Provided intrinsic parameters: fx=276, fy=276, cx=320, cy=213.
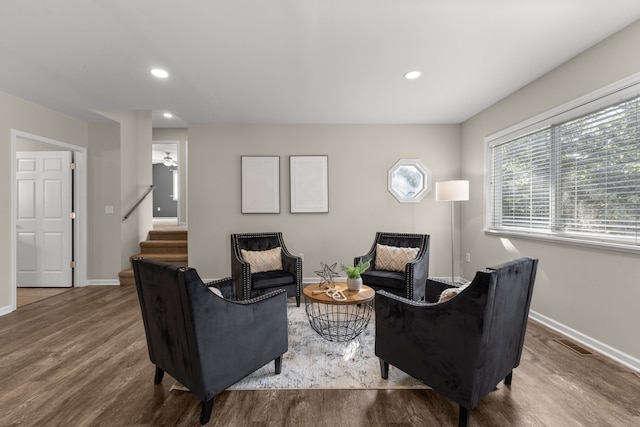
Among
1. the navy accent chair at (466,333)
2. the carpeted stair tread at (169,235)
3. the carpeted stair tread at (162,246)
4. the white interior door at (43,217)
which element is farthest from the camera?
the carpeted stair tread at (169,235)

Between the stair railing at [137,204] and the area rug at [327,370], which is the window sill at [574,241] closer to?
the area rug at [327,370]

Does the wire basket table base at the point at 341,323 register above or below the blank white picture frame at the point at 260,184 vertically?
below

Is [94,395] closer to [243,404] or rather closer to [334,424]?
[243,404]

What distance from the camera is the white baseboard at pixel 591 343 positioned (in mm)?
2109

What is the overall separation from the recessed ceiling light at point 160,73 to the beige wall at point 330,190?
5.08 feet

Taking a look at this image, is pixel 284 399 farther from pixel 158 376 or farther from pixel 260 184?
pixel 260 184

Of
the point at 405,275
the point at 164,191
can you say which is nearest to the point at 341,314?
the point at 405,275

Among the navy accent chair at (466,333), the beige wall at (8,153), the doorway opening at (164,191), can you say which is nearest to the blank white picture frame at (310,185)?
the navy accent chair at (466,333)

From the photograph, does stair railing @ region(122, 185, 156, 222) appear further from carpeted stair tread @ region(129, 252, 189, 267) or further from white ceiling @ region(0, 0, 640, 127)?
white ceiling @ region(0, 0, 640, 127)

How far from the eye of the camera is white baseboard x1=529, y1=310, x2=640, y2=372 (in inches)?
83.0

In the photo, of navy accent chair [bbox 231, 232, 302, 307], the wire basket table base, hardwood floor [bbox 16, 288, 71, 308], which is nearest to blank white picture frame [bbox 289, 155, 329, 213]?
navy accent chair [bbox 231, 232, 302, 307]

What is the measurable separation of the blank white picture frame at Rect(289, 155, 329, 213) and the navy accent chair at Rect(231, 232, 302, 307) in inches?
34.8

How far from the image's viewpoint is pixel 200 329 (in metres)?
1.46

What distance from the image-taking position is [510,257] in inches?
133
